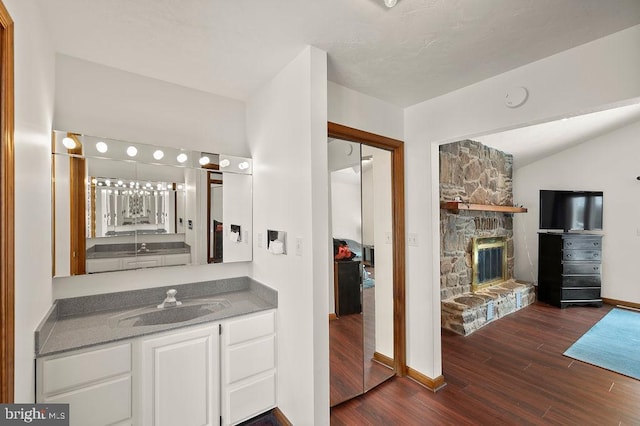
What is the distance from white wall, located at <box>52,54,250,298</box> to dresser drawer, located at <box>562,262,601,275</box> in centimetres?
520

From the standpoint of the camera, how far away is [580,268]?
449 cm

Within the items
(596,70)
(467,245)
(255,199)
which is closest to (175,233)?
(255,199)

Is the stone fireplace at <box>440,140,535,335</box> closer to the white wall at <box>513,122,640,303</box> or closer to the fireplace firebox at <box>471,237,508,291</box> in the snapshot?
the fireplace firebox at <box>471,237,508,291</box>

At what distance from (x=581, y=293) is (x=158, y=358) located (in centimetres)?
607

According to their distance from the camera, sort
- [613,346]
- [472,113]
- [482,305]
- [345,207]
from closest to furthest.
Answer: [472,113], [345,207], [613,346], [482,305]

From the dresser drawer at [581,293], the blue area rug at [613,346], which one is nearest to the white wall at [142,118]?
the blue area rug at [613,346]

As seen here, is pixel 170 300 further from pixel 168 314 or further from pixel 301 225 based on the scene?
pixel 301 225

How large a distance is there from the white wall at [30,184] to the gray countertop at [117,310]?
15 cm

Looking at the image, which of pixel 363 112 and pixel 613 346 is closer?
pixel 363 112

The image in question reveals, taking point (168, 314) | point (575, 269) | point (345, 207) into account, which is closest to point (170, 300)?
point (168, 314)

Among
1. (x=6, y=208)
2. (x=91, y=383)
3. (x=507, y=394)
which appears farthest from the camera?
(x=507, y=394)

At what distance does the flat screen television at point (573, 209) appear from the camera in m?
4.63

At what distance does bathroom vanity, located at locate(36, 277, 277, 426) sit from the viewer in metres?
1.39

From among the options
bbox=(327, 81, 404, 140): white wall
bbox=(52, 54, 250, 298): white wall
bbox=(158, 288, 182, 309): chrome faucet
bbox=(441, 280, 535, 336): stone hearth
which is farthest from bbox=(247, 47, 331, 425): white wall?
bbox=(441, 280, 535, 336): stone hearth
